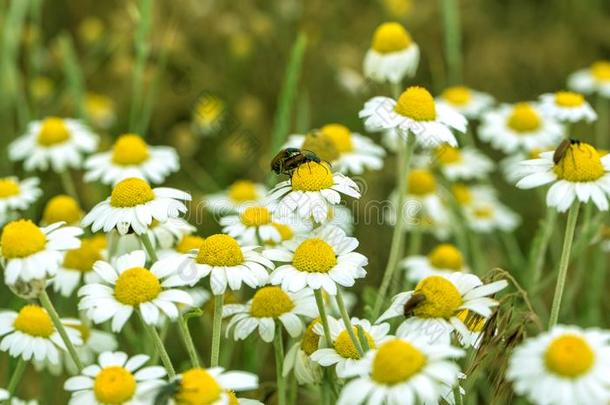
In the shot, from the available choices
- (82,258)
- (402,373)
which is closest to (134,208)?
(82,258)

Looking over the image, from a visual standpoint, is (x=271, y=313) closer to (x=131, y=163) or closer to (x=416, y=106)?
(x=416, y=106)

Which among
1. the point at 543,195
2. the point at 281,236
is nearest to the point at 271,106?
the point at 543,195

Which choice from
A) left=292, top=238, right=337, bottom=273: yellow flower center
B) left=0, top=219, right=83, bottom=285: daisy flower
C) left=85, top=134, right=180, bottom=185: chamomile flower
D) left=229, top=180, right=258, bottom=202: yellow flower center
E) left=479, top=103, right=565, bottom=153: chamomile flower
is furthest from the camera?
left=479, top=103, right=565, bottom=153: chamomile flower

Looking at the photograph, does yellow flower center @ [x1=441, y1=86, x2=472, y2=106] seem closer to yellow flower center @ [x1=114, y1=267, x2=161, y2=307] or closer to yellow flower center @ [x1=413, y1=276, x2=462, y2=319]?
yellow flower center @ [x1=413, y1=276, x2=462, y2=319]

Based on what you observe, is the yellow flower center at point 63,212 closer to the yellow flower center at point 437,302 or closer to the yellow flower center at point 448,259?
the yellow flower center at point 448,259

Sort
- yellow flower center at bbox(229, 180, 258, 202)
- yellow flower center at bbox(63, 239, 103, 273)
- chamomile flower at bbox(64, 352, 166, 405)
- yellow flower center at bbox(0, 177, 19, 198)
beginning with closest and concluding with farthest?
chamomile flower at bbox(64, 352, 166, 405) → yellow flower center at bbox(63, 239, 103, 273) → yellow flower center at bbox(0, 177, 19, 198) → yellow flower center at bbox(229, 180, 258, 202)

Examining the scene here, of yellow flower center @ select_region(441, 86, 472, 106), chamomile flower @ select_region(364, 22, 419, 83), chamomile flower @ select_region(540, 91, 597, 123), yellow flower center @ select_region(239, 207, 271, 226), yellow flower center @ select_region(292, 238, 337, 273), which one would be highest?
chamomile flower @ select_region(364, 22, 419, 83)

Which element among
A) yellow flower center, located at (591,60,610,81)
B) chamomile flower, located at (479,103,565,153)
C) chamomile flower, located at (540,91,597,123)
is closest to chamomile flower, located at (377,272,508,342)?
chamomile flower, located at (540,91,597,123)

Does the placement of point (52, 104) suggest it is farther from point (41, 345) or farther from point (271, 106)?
point (41, 345)
